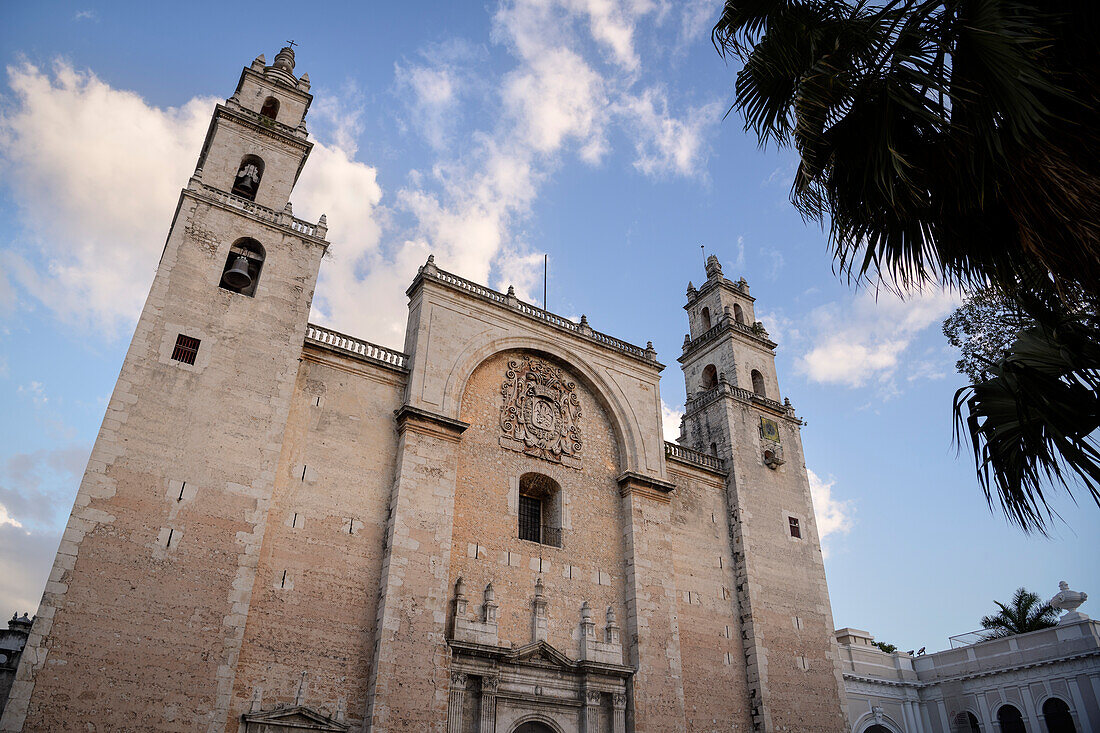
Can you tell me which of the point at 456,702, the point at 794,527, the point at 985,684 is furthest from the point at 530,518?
the point at 985,684

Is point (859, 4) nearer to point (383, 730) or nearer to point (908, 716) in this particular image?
point (383, 730)

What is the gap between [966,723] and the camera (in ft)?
78.4

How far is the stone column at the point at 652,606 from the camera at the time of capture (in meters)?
17.5

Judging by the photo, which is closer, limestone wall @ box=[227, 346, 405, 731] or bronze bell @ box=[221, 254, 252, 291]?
limestone wall @ box=[227, 346, 405, 731]

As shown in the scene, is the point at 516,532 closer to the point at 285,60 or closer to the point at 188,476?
the point at 188,476

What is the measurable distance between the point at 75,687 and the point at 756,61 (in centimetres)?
1326

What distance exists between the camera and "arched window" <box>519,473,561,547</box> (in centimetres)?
1889

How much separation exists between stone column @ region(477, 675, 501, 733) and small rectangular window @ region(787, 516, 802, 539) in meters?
12.1

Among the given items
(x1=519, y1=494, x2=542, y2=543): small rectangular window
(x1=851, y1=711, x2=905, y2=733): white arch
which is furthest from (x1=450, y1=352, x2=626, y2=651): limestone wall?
(x1=851, y1=711, x2=905, y2=733): white arch

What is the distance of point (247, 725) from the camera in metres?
12.8

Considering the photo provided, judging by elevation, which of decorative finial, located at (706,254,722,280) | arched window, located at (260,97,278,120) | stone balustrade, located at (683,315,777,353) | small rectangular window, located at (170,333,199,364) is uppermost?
decorative finial, located at (706,254,722,280)

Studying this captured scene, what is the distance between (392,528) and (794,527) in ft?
46.3

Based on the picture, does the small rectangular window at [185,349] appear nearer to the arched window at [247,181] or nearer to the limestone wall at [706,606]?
the arched window at [247,181]

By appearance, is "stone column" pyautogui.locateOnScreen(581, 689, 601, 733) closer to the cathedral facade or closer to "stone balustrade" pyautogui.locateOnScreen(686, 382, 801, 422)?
the cathedral facade
